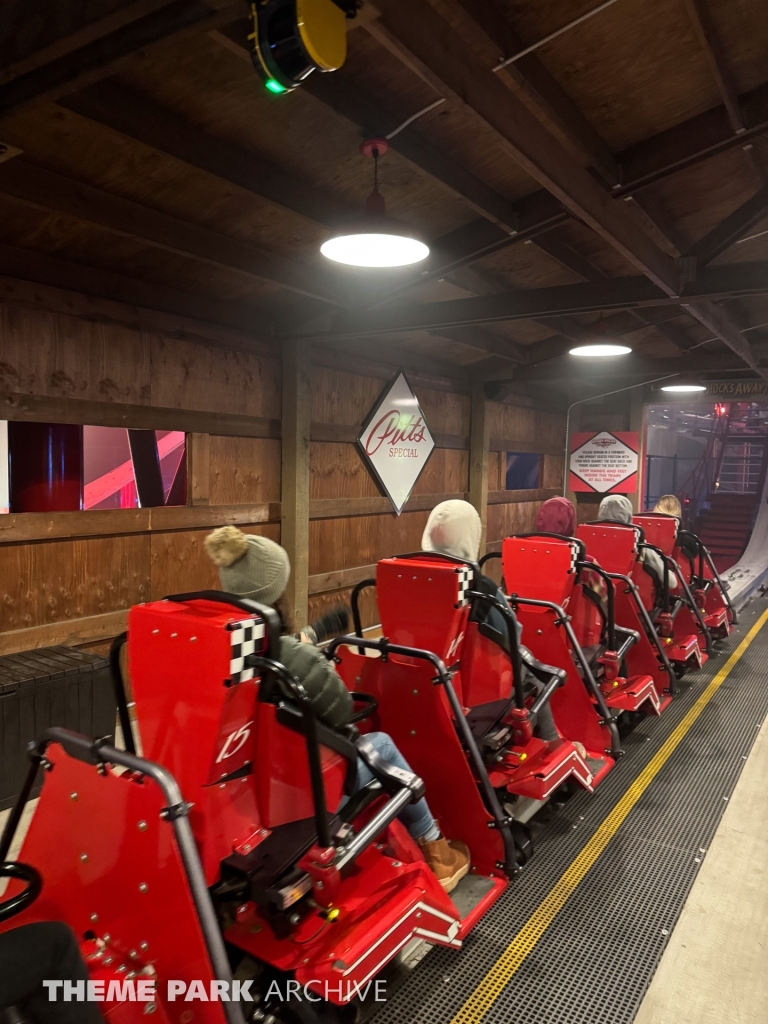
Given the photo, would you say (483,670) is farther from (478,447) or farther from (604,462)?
(604,462)

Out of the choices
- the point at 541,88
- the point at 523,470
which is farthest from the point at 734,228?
the point at 523,470

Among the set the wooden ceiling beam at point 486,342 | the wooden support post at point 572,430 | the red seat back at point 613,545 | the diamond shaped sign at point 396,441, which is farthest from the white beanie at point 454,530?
the wooden support post at point 572,430

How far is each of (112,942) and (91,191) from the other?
3.02 meters

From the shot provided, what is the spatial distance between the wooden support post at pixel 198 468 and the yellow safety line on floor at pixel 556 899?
126 inches

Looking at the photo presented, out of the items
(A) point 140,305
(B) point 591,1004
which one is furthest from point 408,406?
(B) point 591,1004

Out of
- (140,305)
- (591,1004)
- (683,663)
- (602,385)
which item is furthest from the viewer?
(602,385)

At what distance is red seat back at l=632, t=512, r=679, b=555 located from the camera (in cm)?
602

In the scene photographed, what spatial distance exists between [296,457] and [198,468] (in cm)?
87

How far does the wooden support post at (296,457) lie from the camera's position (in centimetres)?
537

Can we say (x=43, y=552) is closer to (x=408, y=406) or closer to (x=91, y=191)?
(x=91, y=191)

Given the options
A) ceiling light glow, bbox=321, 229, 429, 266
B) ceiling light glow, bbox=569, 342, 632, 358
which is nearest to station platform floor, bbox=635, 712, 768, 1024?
ceiling light glow, bbox=321, 229, 429, 266

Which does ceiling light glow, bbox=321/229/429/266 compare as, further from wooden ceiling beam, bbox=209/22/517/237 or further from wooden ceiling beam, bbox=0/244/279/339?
wooden ceiling beam, bbox=0/244/279/339

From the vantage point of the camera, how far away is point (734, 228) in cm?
409

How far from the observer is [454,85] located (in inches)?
87.8
